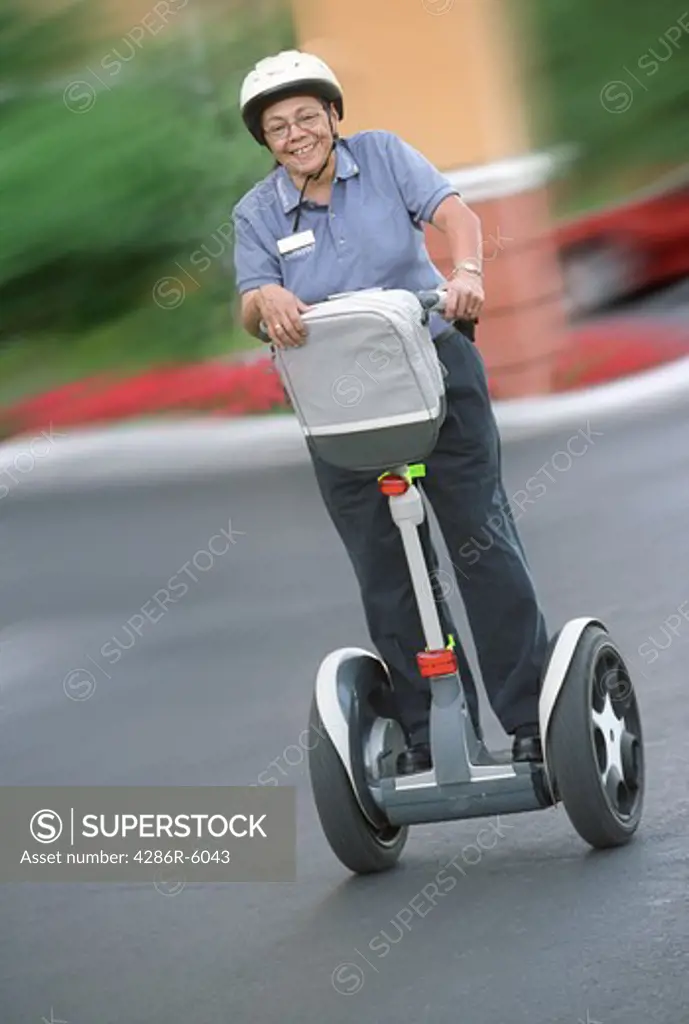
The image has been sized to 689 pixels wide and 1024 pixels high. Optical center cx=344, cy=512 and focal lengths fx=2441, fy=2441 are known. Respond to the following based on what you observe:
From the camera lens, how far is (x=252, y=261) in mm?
4086

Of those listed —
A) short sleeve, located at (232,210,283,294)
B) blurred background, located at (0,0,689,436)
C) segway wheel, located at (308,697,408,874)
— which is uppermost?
blurred background, located at (0,0,689,436)

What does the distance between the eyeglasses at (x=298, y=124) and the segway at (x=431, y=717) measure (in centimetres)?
33

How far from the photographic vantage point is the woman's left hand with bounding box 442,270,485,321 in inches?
154

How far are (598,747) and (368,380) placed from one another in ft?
2.59

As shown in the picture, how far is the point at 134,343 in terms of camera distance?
1116 cm

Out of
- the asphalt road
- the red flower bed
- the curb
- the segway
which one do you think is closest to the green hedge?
the red flower bed

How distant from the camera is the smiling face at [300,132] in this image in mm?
3994

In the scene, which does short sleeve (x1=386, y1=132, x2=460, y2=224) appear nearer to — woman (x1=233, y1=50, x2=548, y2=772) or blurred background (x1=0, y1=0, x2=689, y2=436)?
woman (x1=233, y1=50, x2=548, y2=772)

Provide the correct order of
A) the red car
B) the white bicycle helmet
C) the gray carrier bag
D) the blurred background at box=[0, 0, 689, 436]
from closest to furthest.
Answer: the gray carrier bag, the white bicycle helmet, the blurred background at box=[0, 0, 689, 436], the red car

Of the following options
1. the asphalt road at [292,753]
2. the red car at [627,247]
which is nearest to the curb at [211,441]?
the asphalt road at [292,753]

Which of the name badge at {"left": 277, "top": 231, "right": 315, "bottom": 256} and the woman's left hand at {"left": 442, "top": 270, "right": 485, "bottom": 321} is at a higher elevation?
the name badge at {"left": 277, "top": 231, "right": 315, "bottom": 256}

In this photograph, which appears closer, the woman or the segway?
the segway

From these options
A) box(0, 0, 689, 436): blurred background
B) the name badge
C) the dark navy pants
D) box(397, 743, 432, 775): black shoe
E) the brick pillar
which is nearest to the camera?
the name badge

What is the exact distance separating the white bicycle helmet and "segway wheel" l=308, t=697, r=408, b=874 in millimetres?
1057
